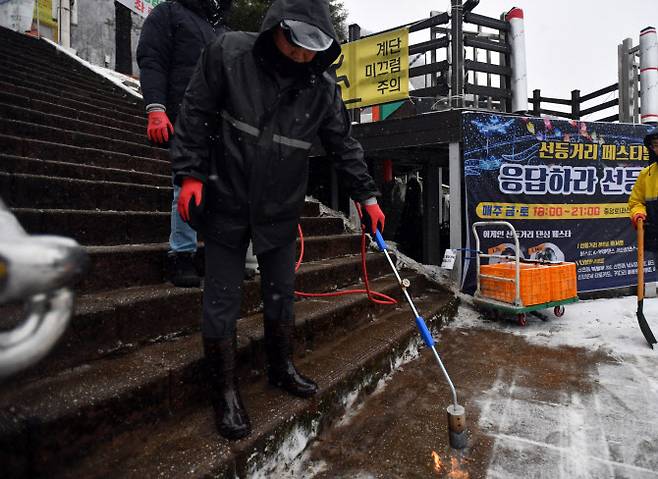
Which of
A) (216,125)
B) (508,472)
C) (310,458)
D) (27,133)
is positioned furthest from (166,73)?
(508,472)

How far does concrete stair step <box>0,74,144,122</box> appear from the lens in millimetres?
5623

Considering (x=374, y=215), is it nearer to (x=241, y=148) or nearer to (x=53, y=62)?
(x=241, y=148)

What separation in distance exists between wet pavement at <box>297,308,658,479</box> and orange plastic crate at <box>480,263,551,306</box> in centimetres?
87

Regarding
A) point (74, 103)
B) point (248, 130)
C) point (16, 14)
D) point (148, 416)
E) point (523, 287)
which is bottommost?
point (148, 416)

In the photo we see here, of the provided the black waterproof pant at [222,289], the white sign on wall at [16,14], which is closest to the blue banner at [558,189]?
the black waterproof pant at [222,289]

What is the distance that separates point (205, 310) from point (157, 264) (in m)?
1.09

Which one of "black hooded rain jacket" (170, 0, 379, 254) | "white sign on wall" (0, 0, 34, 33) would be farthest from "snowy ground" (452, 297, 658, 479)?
"white sign on wall" (0, 0, 34, 33)

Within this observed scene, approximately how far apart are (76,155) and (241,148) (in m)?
2.84

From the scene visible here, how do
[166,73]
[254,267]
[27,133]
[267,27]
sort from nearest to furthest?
1. [267,27]
2. [166,73]
3. [254,267]
4. [27,133]

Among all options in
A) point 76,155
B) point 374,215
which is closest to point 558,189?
point 374,215

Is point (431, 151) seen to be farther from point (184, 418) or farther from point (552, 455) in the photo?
point (184, 418)

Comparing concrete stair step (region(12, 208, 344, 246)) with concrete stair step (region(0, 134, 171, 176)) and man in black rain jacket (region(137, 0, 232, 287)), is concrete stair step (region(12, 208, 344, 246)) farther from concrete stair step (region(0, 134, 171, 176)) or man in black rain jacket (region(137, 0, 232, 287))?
concrete stair step (region(0, 134, 171, 176))

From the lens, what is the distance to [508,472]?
2.06 meters

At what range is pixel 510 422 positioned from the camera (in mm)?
2574
